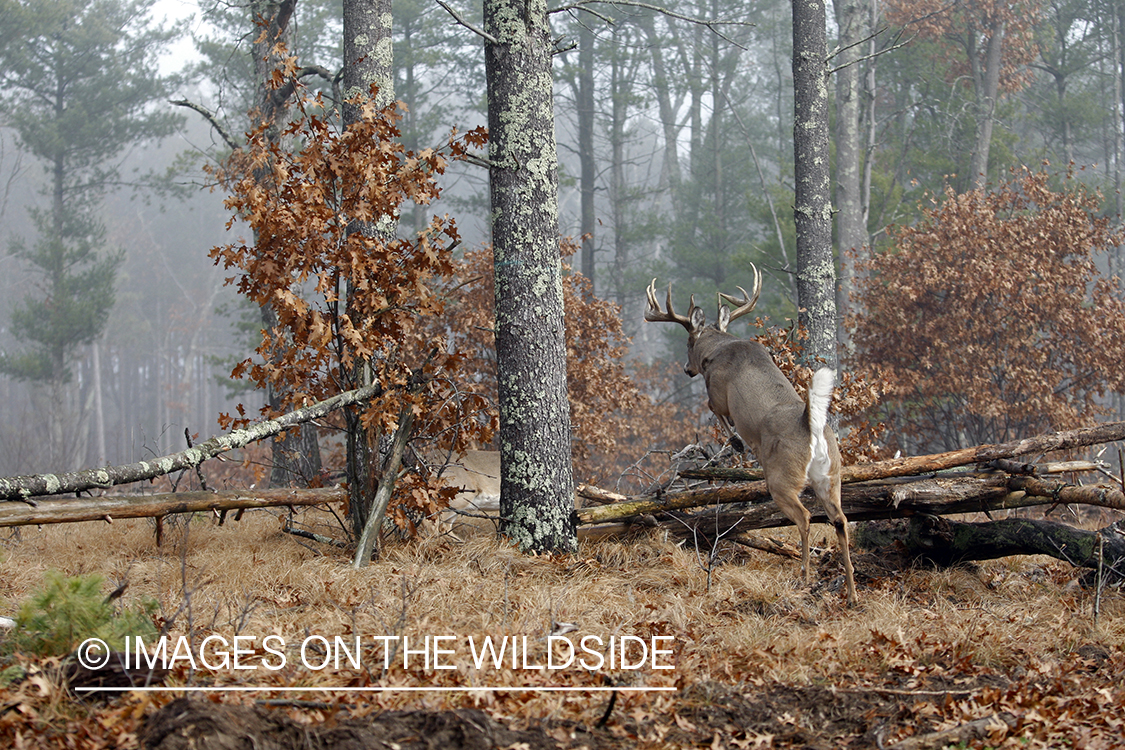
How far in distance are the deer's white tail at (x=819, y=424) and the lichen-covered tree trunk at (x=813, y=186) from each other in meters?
3.89

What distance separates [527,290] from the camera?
6738 millimetres

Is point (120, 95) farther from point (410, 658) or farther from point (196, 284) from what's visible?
point (410, 658)

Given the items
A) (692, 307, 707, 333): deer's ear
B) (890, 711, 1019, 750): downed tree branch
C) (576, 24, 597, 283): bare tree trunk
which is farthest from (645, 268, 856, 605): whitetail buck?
(576, 24, 597, 283): bare tree trunk

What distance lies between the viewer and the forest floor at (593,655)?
3533mm

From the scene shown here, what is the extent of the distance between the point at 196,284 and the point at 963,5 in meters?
42.4

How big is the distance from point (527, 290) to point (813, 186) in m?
4.63

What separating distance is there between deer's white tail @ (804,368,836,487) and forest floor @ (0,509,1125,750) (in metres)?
0.78

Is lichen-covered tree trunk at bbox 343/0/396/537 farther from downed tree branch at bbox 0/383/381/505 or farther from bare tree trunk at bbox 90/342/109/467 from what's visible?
bare tree trunk at bbox 90/342/109/467

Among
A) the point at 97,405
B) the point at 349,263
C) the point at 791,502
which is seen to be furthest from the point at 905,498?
the point at 97,405

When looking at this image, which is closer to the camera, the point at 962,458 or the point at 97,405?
the point at 962,458

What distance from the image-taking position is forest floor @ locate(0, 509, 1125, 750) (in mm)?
3533

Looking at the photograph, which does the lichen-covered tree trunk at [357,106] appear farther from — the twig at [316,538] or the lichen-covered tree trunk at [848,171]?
the lichen-covered tree trunk at [848,171]

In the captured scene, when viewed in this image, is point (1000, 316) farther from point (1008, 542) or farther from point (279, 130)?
point (279, 130)

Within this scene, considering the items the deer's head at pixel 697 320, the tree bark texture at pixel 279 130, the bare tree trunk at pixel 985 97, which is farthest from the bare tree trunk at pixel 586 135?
the deer's head at pixel 697 320
